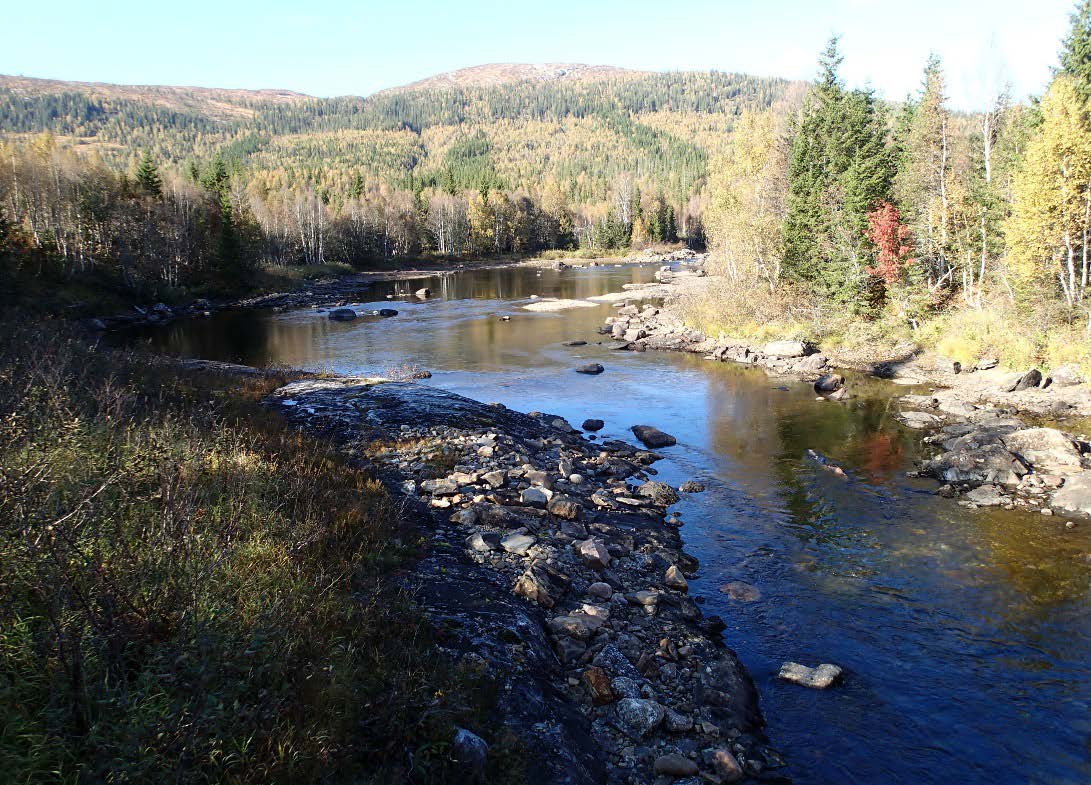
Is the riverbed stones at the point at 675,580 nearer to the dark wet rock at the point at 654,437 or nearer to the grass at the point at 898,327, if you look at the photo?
the dark wet rock at the point at 654,437

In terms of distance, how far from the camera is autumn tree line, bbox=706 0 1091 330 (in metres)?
28.1

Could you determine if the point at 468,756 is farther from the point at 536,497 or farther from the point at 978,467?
the point at 978,467

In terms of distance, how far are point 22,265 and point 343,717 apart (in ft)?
204

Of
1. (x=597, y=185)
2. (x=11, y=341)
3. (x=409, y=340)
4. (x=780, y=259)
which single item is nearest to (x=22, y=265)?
(x=409, y=340)

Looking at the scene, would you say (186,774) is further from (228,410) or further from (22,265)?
(22,265)

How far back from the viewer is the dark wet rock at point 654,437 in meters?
22.5

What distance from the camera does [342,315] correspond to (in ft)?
183

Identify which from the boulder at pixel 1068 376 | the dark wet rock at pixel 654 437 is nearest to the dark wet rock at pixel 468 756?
the dark wet rock at pixel 654 437

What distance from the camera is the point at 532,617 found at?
9734mm

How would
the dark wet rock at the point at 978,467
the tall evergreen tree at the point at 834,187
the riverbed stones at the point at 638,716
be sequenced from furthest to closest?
the tall evergreen tree at the point at 834,187 < the dark wet rock at the point at 978,467 < the riverbed stones at the point at 638,716

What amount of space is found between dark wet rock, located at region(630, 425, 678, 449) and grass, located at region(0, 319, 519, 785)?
47.4 ft

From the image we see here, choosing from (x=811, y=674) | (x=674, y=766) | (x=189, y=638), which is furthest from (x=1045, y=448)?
(x=189, y=638)

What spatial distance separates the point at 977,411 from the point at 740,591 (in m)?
17.8

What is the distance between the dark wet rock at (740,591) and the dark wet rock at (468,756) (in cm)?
785
